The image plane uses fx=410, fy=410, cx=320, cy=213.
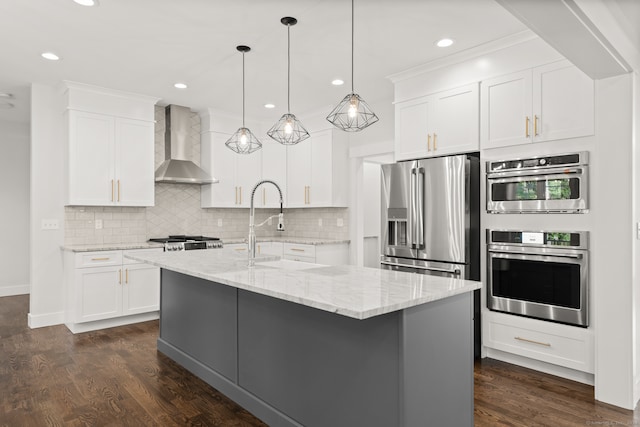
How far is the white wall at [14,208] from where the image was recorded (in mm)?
6473

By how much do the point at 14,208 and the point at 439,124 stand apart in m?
6.65

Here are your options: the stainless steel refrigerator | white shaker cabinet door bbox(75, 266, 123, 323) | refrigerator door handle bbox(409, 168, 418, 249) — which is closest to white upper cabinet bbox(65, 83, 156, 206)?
white shaker cabinet door bbox(75, 266, 123, 323)

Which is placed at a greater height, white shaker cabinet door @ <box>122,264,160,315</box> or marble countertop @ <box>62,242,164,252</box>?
marble countertop @ <box>62,242,164,252</box>

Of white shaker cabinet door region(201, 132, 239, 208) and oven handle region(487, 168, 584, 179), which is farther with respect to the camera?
white shaker cabinet door region(201, 132, 239, 208)

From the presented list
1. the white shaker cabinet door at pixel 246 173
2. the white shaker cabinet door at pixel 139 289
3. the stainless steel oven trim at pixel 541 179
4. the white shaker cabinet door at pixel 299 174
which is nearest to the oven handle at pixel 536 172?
the stainless steel oven trim at pixel 541 179

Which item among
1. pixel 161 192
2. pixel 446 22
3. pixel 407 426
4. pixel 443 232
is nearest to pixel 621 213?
pixel 443 232

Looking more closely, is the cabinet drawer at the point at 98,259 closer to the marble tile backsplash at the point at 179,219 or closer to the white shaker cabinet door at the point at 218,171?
the marble tile backsplash at the point at 179,219

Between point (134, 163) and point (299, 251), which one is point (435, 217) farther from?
point (134, 163)

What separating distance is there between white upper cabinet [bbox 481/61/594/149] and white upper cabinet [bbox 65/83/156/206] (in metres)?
3.92

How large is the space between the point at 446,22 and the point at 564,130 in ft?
3.91

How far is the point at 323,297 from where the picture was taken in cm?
175

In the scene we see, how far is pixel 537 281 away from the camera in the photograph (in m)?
3.18

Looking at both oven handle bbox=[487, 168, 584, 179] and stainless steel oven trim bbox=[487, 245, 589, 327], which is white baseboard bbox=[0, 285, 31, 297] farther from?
oven handle bbox=[487, 168, 584, 179]

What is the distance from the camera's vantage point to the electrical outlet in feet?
15.3
